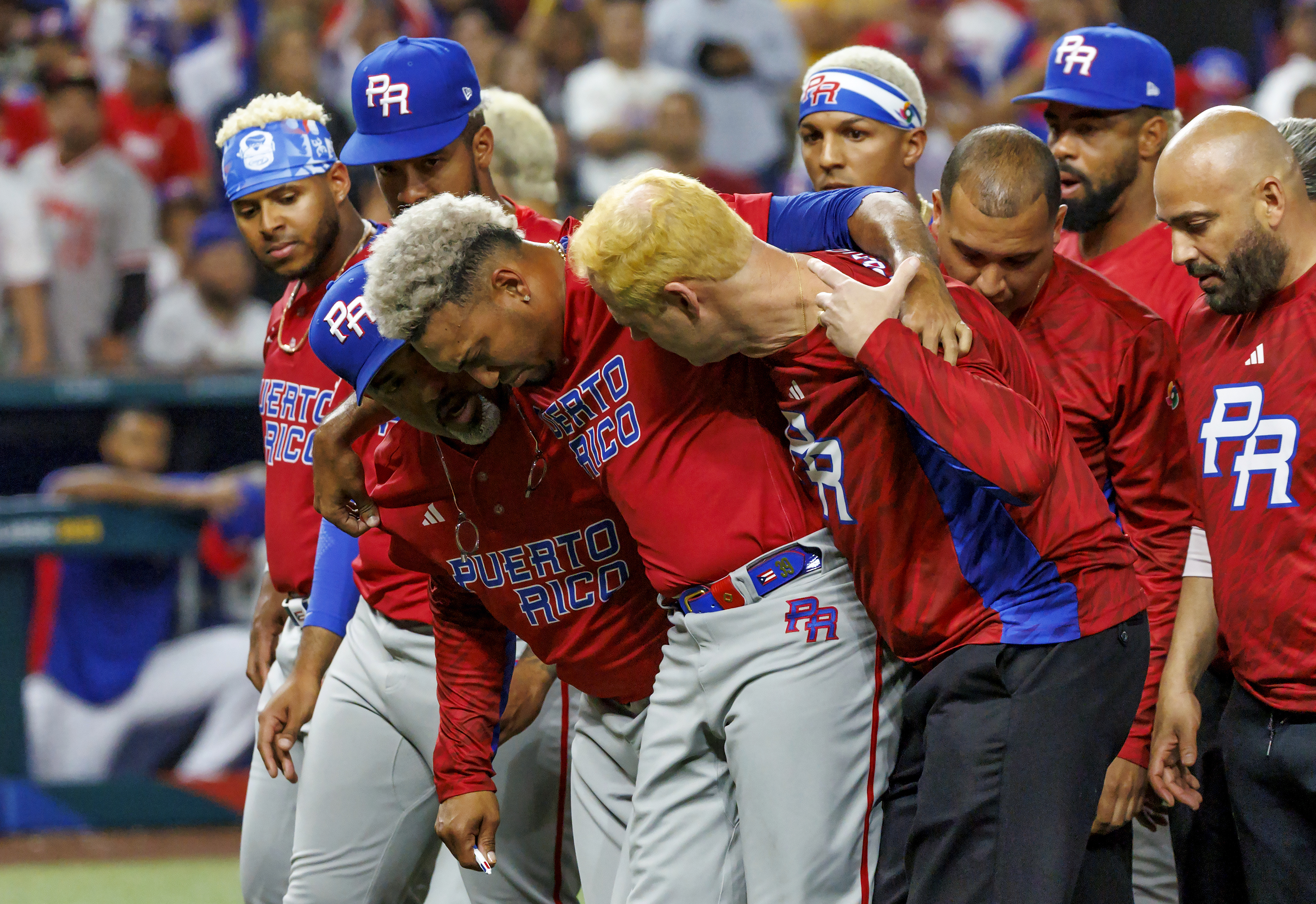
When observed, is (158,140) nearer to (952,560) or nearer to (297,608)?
(297,608)

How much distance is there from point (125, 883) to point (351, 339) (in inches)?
174

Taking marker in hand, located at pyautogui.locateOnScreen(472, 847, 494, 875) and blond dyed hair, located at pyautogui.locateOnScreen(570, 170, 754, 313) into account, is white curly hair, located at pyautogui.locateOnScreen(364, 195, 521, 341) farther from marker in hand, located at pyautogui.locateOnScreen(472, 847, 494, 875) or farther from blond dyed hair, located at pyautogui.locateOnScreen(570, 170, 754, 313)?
marker in hand, located at pyautogui.locateOnScreen(472, 847, 494, 875)

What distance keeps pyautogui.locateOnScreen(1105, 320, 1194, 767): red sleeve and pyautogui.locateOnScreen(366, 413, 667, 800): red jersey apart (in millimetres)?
1013

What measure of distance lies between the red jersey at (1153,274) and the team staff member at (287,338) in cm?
190

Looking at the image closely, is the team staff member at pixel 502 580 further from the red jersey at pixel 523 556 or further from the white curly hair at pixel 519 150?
the white curly hair at pixel 519 150

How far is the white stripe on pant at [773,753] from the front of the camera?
8.64ft

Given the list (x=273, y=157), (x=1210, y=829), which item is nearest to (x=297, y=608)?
(x=273, y=157)

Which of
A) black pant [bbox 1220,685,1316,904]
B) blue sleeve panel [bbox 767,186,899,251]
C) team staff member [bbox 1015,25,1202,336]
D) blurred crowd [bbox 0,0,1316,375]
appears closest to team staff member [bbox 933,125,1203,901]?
black pant [bbox 1220,685,1316,904]

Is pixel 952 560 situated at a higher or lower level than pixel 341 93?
lower

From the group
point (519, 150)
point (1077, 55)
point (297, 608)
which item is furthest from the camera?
point (519, 150)

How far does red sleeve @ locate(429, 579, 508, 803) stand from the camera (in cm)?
324

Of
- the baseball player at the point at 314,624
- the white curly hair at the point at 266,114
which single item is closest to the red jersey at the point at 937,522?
the baseball player at the point at 314,624

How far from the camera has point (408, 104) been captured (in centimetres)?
366

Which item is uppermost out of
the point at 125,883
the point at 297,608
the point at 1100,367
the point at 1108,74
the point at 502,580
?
the point at 1108,74
